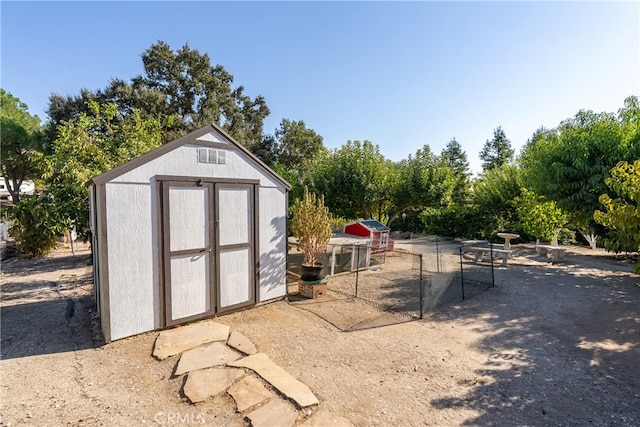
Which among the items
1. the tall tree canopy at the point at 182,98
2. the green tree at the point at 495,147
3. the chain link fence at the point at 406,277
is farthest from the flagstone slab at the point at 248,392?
the green tree at the point at 495,147

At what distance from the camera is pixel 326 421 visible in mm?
2795

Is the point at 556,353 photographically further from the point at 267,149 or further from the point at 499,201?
the point at 267,149

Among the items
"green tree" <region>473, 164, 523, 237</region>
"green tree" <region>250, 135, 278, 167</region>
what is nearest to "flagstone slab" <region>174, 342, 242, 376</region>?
"green tree" <region>473, 164, 523, 237</region>

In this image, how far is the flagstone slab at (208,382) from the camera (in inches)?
124

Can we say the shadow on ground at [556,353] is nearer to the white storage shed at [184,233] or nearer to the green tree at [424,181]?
the white storage shed at [184,233]

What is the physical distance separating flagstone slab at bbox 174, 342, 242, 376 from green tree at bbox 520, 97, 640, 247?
9.41 metres

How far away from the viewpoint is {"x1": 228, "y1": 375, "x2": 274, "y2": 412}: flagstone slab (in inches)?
119

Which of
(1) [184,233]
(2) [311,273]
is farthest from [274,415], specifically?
(2) [311,273]

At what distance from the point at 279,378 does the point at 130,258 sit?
2.75 m

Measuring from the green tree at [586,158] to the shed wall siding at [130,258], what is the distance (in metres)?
10.0

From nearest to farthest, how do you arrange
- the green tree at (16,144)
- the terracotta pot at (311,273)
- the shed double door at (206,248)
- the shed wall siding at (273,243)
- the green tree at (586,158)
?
1. the shed double door at (206,248)
2. the shed wall siding at (273,243)
3. the terracotta pot at (311,273)
4. the green tree at (586,158)
5. the green tree at (16,144)

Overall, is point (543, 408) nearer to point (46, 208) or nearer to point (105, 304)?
point (105, 304)

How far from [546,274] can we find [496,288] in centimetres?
253

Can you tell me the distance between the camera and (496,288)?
7.48m
